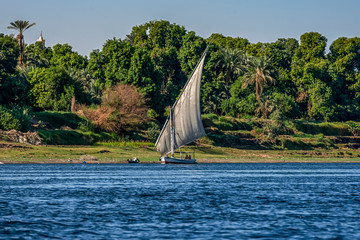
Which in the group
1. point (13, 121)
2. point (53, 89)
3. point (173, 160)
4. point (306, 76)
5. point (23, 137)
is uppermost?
point (306, 76)

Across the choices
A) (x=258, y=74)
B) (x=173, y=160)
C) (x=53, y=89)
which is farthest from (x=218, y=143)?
(x=258, y=74)

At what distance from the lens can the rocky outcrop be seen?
81312mm

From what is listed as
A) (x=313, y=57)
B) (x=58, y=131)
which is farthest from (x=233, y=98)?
(x=58, y=131)

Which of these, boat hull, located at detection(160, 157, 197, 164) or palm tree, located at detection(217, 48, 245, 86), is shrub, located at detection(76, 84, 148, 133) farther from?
palm tree, located at detection(217, 48, 245, 86)

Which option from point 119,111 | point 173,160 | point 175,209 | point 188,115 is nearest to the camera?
point 175,209

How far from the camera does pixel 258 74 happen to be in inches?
5015

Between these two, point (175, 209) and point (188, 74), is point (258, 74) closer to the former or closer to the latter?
point (188, 74)

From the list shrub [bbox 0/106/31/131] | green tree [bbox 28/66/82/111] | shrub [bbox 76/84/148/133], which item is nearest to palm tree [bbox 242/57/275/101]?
shrub [bbox 76/84/148/133]

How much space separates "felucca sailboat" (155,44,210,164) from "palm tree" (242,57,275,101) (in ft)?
160

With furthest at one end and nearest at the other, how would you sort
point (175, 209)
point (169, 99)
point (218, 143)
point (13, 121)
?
A: 1. point (169, 99)
2. point (218, 143)
3. point (13, 121)
4. point (175, 209)

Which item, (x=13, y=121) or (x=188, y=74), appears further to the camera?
(x=188, y=74)

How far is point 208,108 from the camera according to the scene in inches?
4990

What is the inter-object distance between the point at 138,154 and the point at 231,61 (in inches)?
2195

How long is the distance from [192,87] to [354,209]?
46.4m
